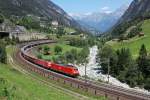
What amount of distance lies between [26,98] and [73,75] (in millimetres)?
54444

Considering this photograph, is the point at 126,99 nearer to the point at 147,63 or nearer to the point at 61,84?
the point at 61,84

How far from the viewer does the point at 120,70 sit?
13662 centimetres

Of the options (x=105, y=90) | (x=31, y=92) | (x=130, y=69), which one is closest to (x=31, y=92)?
(x=31, y=92)

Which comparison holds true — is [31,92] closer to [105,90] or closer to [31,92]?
[31,92]

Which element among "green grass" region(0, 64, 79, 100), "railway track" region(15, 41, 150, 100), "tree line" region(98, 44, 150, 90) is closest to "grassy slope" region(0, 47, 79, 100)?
"green grass" region(0, 64, 79, 100)

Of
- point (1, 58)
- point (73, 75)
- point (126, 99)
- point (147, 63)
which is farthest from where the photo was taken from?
point (147, 63)

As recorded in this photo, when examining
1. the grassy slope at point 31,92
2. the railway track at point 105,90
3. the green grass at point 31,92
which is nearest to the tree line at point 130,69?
the railway track at point 105,90

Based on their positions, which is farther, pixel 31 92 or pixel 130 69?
pixel 130 69

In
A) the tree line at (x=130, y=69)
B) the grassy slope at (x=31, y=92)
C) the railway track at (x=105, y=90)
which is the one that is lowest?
the tree line at (x=130, y=69)

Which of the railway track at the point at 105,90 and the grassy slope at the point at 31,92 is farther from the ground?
the grassy slope at the point at 31,92

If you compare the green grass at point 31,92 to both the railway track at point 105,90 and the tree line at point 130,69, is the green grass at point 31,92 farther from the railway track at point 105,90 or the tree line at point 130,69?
the tree line at point 130,69

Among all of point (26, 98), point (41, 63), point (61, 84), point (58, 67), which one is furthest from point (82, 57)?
point (26, 98)

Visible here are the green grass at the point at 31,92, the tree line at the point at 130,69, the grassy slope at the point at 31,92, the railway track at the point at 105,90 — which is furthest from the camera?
the tree line at the point at 130,69

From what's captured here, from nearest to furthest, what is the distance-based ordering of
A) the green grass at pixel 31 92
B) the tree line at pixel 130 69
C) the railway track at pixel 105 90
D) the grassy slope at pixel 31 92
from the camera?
1. the green grass at pixel 31 92
2. the grassy slope at pixel 31 92
3. the railway track at pixel 105 90
4. the tree line at pixel 130 69
